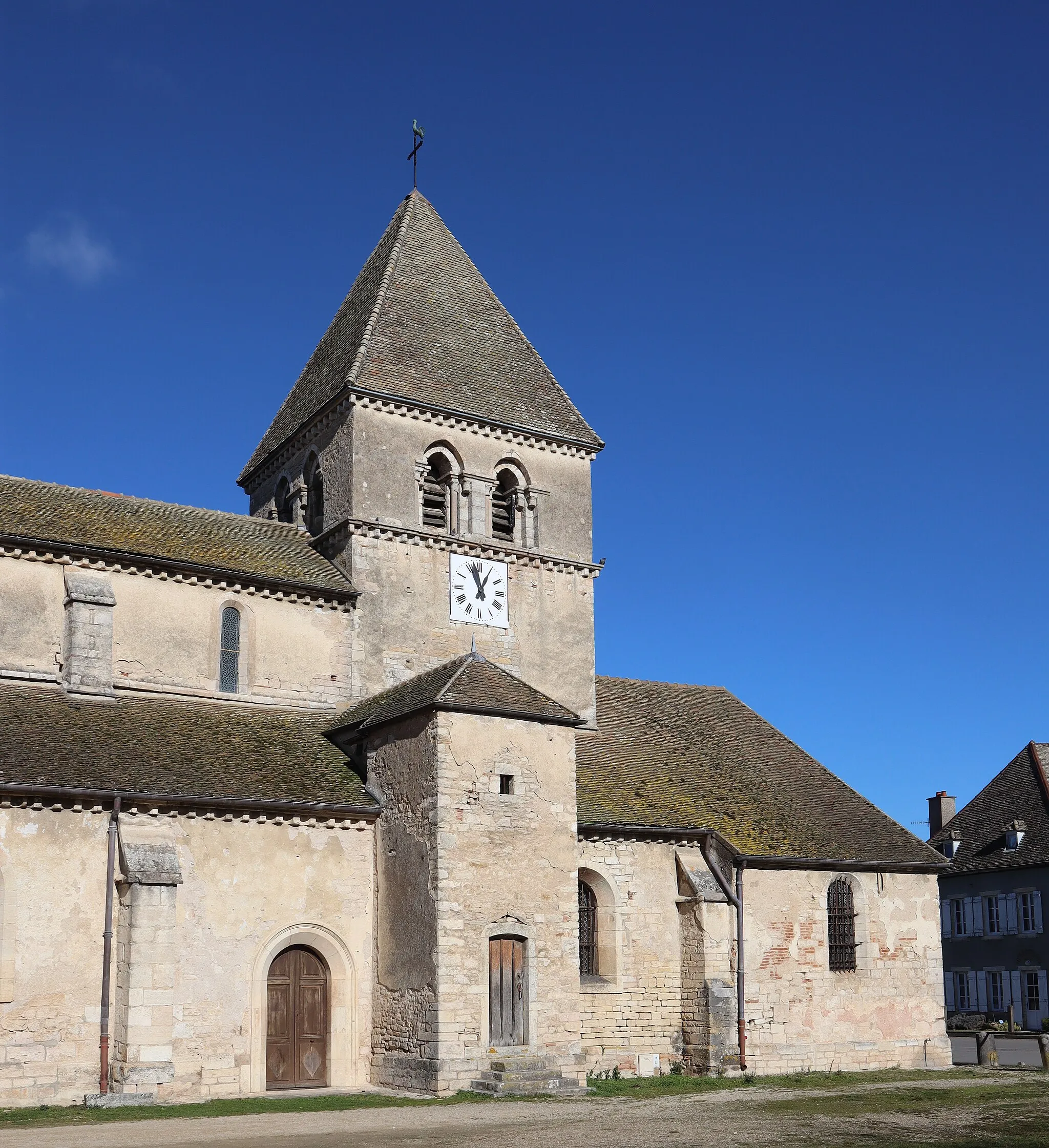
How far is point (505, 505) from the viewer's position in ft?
93.0

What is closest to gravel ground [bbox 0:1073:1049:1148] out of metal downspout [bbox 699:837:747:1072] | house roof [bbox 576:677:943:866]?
metal downspout [bbox 699:837:747:1072]

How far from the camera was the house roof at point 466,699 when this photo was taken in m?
21.2

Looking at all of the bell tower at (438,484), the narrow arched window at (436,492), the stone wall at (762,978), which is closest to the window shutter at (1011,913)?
the stone wall at (762,978)

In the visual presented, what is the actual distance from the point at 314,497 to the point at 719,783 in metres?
10.6

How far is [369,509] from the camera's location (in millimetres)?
25891

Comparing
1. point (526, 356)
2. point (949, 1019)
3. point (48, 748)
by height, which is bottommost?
point (949, 1019)

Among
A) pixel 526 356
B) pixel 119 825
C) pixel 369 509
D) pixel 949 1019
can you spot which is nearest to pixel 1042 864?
pixel 949 1019

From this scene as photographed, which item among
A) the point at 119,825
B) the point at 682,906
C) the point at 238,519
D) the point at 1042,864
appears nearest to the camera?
the point at 119,825

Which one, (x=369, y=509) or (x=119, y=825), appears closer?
(x=119, y=825)

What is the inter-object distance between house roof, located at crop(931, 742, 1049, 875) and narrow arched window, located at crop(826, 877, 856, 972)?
15.0 m

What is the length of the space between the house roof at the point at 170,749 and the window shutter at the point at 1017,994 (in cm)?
2651

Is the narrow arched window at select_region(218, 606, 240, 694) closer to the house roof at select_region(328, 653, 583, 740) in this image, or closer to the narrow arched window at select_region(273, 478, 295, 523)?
the house roof at select_region(328, 653, 583, 740)

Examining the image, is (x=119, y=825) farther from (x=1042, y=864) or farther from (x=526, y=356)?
(x=1042, y=864)

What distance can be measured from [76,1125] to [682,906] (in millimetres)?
12042
